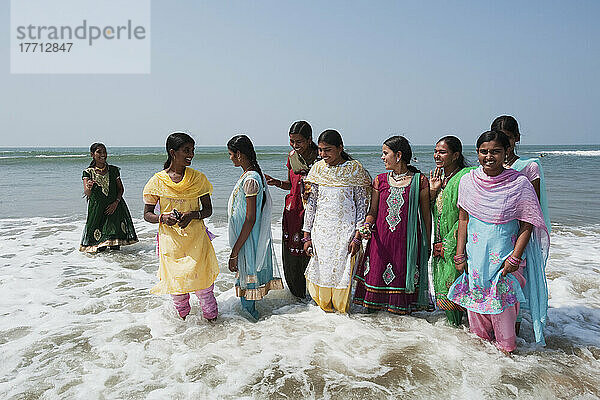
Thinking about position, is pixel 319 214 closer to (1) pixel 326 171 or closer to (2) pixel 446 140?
(1) pixel 326 171

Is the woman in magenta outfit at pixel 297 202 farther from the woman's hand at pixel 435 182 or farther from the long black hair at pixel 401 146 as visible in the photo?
the woman's hand at pixel 435 182

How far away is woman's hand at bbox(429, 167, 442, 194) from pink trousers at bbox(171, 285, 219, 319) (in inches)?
76.6

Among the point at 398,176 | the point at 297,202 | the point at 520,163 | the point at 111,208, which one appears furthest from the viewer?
the point at 111,208

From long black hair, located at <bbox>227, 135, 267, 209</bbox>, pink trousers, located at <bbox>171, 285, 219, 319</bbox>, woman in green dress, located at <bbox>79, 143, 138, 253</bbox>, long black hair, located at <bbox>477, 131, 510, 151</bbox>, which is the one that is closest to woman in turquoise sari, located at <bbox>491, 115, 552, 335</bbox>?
long black hair, located at <bbox>477, 131, 510, 151</bbox>

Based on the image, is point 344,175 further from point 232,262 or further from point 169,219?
point 169,219

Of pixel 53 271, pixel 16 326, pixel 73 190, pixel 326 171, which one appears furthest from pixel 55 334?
pixel 73 190

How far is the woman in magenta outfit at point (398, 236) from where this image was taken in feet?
11.2

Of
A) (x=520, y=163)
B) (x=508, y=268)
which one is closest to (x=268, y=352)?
(x=508, y=268)

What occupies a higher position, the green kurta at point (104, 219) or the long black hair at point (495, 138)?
the long black hair at point (495, 138)

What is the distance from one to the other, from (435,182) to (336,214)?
817 millimetres

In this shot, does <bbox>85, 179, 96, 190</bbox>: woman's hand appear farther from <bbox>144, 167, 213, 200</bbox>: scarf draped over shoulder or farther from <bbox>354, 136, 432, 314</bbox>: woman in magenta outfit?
<bbox>354, 136, 432, 314</bbox>: woman in magenta outfit

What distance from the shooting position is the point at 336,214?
11.8 ft

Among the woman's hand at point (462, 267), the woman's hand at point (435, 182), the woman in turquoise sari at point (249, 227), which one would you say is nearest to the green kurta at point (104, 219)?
the woman in turquoise sari at point (249, 227)

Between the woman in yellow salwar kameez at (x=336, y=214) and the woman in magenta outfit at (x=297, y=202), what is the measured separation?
0.78 feet
